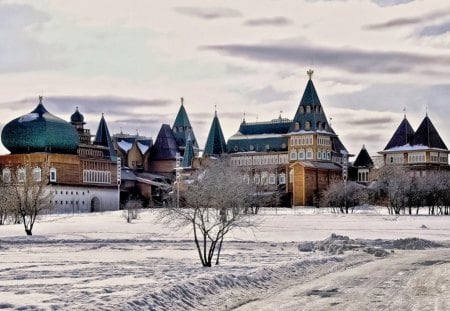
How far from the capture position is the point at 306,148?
4483 inches

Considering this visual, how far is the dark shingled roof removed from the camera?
373 feet

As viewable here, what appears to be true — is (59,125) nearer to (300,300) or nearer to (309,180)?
(309,180)

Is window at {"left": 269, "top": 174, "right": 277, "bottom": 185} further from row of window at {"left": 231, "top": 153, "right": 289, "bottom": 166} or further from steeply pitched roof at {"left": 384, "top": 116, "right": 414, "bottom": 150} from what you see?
steeply pitched roof at {"left": 384, "top": 116, "right": 414, "bottom": 150}

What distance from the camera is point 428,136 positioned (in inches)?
4326

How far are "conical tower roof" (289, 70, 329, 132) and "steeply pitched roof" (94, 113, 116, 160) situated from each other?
25.1m

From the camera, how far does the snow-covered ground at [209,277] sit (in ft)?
61.0

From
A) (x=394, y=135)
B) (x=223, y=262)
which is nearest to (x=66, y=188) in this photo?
(x=394, y=135)

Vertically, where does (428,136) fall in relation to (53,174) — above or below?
above

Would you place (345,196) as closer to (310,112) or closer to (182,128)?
(310,112)

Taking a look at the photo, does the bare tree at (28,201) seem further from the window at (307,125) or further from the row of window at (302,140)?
the window at (307,125)

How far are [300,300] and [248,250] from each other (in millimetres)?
21119

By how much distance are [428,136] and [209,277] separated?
299ft

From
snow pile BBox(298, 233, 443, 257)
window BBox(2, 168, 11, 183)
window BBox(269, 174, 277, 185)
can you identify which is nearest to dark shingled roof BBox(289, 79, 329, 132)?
window BBox(269, 174, 277, 185)

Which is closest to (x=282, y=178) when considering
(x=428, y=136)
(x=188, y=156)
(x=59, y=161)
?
(x=188, y=156)
